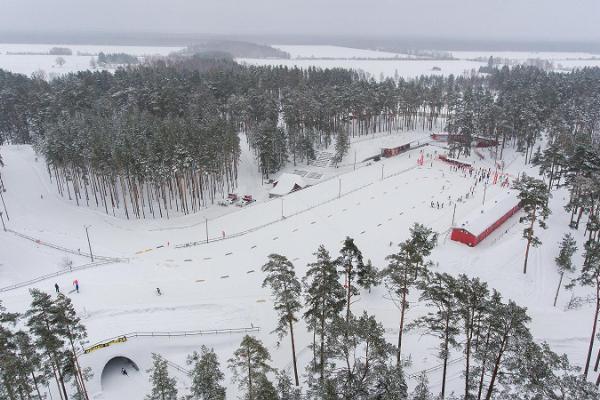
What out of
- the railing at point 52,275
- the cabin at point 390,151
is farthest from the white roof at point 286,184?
the railing at point 52,275

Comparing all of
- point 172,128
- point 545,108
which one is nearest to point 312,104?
point 172,128

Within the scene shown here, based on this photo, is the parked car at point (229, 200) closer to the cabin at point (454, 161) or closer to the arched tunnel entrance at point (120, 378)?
the arched tunnel entrance at point (120, 378)

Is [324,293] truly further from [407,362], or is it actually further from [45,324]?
[45,324]

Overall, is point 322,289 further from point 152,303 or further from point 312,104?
point 312,104

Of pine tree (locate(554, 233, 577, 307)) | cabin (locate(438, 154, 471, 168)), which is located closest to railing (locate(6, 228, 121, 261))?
pine tree (locate(554, 233, 577, 307))

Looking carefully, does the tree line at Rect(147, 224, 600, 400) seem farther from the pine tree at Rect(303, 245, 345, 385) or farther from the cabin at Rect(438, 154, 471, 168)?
the cabin at Rect(438, 154, 471, 168)
